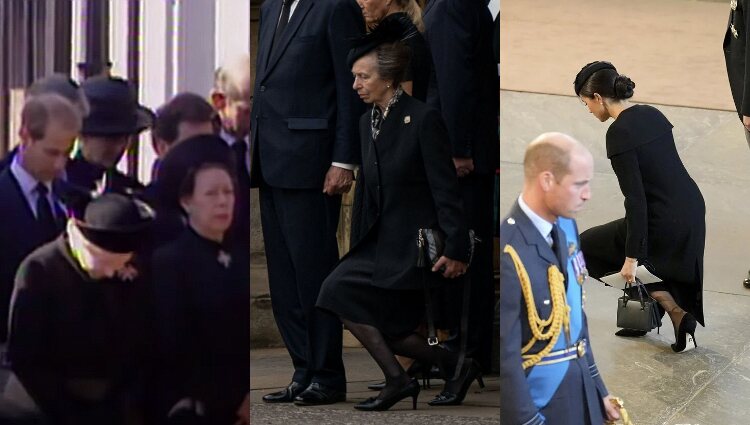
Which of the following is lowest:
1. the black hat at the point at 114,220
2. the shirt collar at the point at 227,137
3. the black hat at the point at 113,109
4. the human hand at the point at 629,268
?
the human hand at the point at 629,268

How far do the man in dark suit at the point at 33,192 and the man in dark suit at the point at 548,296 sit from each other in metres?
1.38

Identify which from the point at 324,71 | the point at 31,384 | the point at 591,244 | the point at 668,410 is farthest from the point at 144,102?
the point at 668,410

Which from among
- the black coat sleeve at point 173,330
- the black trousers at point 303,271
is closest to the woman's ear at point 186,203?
the black coat sleeve at point 173,330

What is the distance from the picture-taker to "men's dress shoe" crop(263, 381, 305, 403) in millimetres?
4535

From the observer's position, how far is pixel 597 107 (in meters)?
4.77

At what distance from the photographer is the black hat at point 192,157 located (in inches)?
175

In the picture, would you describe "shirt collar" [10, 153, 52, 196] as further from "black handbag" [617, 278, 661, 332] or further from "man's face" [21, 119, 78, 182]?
"black handbag" [617, 278, 661, 332]

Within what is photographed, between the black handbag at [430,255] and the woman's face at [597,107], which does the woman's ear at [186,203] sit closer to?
the black handbag at [430,255]

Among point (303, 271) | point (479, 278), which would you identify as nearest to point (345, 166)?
point (303, 271)

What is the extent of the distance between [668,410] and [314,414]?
1160 millimetres

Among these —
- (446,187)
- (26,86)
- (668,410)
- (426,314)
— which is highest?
(26,86)

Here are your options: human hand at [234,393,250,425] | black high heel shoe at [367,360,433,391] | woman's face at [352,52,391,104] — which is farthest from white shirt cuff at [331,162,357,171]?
human hand at [234,393,250,425]

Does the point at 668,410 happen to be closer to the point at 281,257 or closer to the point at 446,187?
the point at 446,187

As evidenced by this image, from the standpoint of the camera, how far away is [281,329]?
15.0 ft
